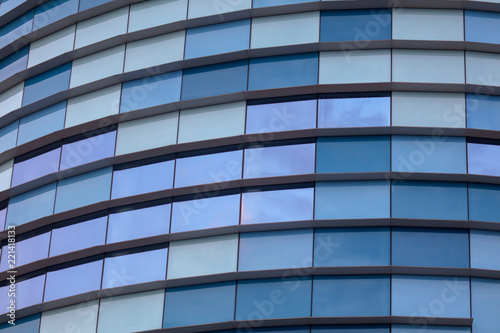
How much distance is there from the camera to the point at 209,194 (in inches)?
1335

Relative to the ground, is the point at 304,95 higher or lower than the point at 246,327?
higher

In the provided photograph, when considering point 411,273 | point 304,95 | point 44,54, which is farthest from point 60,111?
point 411,273

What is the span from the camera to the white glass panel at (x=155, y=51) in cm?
3675

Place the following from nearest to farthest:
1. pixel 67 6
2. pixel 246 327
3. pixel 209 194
A: pixel 246 327, pixel 209 194, pixel 67 6

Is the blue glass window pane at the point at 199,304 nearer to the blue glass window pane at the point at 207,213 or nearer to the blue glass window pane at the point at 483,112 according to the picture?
the blue glass window pane at the point at 207,213

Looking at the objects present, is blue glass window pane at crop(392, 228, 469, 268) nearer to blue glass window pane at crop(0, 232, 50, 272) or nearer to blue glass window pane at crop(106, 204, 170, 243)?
blue glass window pane at crop(106, 204, 170, 243)

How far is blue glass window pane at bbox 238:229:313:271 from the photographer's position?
106 feet

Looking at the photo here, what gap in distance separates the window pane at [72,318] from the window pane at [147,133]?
18.1 feet

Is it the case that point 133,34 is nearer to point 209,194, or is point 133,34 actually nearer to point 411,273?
point 209,194

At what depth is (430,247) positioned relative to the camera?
3219 cm

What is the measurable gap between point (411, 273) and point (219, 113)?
28.1ft

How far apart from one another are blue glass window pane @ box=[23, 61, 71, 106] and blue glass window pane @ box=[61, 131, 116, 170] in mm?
2628

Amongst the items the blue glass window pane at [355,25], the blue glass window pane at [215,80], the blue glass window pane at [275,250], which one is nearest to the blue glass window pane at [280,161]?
the blue glass window pane at [275,250]

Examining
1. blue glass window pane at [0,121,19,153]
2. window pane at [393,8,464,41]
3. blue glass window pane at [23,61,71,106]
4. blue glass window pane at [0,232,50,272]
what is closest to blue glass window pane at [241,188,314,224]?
window pane at [393,8,464,41]
